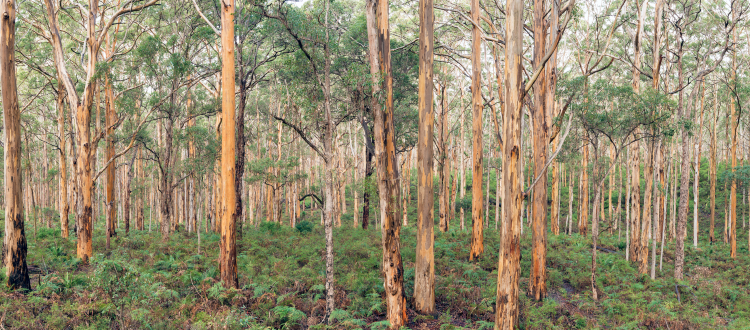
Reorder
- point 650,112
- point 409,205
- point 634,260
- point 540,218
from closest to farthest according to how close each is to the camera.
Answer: point 540,218 < point 650,112 < point 634,260 < point 409,205

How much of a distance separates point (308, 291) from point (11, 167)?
654 cm

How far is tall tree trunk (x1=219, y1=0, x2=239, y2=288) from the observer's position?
8.68 metres

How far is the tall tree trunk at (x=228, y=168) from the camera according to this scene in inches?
342

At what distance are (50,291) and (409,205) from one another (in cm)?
2738

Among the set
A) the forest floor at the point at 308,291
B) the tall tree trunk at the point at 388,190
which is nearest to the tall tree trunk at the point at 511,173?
the forest floor at the point at 308,291

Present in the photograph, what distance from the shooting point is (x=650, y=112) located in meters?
11.3

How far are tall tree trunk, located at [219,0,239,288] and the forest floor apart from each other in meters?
0.47

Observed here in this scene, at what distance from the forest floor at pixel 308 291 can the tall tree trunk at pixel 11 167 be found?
1.49ft

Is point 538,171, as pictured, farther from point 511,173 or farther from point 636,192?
point 636,192

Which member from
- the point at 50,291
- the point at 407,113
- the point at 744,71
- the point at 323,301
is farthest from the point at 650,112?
the point at 744,71

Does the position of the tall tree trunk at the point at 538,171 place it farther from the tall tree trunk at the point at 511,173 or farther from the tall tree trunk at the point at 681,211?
the tall tree trunk at the point at 681,211

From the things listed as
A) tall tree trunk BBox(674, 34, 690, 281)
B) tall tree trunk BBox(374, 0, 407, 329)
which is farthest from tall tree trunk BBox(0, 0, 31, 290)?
tall tree trunk BBox(674, 34, 690, 281)

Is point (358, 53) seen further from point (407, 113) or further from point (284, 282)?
point (284, 282)

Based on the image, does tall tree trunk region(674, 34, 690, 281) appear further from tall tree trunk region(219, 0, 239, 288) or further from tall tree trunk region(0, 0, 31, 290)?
tall tree trunk region(0, 0, 31, 290)
